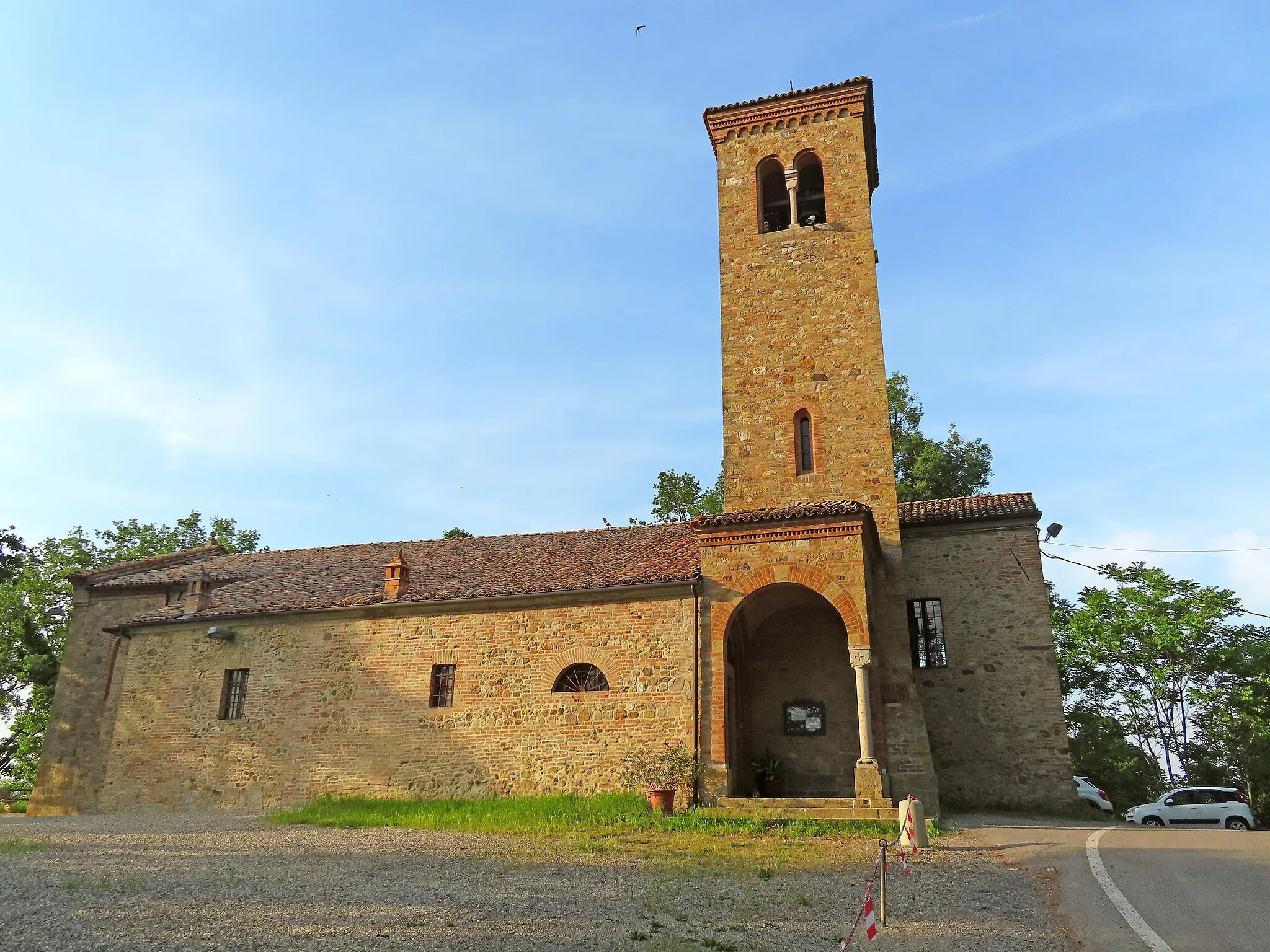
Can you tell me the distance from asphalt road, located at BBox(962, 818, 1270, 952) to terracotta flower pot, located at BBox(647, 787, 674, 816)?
15.3 ft

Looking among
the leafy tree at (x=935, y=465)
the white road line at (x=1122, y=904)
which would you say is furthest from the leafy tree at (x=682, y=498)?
the white road line at (x=1122, y=904)

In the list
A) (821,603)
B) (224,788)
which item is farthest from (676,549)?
(224,788)

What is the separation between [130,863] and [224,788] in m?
8.86

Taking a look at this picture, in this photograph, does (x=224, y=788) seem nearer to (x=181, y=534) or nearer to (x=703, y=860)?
(x=703, y=860)

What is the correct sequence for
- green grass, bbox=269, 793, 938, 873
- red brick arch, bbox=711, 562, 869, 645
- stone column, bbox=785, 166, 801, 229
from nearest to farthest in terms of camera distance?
green grass, bbox=269, 793, 938, 873, red brick arch, bbox=711, 562, 869, 645, stone column, bbox=785, 166, 801, 229

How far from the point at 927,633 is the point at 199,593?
57.0 ft

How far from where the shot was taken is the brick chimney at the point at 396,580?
59.8 feet

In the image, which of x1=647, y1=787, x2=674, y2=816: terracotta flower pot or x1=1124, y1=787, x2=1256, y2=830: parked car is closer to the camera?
x1=647, y1=787, x2=674, y2=816: terracotta flower pot

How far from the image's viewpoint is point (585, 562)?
1862 centimetres

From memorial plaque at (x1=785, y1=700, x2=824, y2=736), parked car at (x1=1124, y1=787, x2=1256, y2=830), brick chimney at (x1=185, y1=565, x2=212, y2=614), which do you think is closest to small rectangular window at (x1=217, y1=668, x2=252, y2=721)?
brick chimney at (x1=185, y1=565, x2=212, y2=614)

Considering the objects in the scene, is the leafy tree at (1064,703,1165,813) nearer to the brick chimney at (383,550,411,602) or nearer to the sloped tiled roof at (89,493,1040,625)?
the sloped tiled roof at (89,493,1040,625)

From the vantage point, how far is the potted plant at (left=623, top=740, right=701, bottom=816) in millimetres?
13836

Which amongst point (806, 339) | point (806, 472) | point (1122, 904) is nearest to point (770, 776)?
point (806, 472)

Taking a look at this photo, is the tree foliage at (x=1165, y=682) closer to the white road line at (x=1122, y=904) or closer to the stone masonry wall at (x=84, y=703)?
the white road line at (x=1122, y=904)
